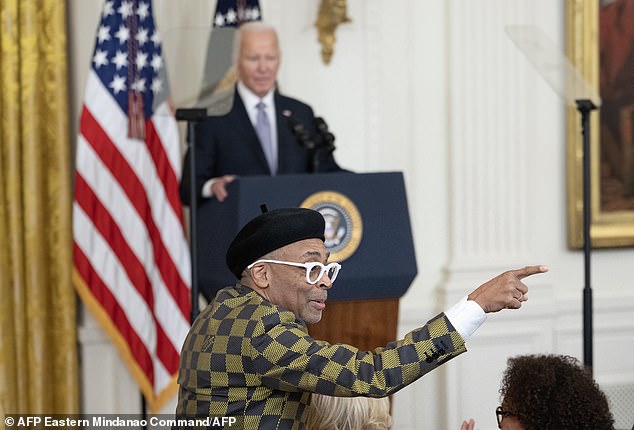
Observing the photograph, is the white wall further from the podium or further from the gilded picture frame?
the podium

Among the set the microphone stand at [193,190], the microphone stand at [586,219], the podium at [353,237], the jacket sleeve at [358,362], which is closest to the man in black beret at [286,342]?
the jacket sleeve at [358,362]

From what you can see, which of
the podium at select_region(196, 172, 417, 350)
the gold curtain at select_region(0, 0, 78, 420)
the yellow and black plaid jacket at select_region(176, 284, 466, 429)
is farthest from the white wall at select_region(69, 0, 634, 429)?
the yellow and black plaid jacket at select_region(176, 284, 466, 429)

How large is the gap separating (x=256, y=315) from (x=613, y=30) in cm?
452

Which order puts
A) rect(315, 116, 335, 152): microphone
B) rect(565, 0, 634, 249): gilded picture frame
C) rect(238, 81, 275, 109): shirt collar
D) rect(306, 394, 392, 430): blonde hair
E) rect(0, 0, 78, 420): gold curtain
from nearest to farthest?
1. rect(306, 394, 392, 430): blonde hair
2. rect(315, 116, 335, 152): microphone
3. rect(238, 81, 275, 109): shirt collar
4. rect(0, 0, 78, 420): gold curtain
5. rect(565, 0, 634, 249): gilded picture frame

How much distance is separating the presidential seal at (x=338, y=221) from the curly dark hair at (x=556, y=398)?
1817 mm

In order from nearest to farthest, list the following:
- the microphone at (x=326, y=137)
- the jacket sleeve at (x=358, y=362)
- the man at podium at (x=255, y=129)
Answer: the jacket sleeve at (x=358, y=362)
the microphone at (x=326, y=137)
the man at podium at (x=255, y=129)

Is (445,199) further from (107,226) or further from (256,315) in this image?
(256,315)

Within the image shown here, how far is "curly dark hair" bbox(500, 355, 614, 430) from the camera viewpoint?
2.62m

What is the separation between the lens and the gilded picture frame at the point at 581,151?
6480 mm

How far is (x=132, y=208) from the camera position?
18.6 ft

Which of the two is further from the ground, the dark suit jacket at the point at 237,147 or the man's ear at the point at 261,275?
the dark suit jacket at the point at 237,147

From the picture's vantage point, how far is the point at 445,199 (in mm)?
6414

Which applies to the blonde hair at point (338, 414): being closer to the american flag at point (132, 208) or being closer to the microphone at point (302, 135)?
the microphone at point (302, 135)

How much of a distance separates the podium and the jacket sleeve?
1.87 metres
